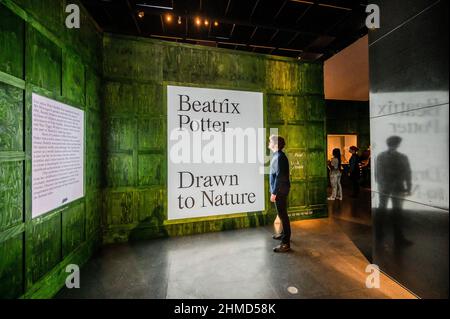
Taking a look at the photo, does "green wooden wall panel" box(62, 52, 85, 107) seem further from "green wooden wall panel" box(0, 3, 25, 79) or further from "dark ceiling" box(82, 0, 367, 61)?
"dark ceiling" box(82, 0, 367, 61)

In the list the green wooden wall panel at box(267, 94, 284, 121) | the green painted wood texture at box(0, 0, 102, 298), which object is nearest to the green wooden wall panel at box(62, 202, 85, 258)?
the green painted wood texture at box(0, 0, 102, 298)

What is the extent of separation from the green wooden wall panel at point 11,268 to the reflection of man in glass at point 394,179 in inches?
167

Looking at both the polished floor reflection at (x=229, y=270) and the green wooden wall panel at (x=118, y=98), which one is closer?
the polished floor reflection at (x=229, y=270)

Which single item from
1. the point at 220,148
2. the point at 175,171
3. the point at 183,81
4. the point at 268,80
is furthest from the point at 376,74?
the point at 175,171

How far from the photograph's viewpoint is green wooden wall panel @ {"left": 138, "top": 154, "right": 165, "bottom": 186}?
14.3ft

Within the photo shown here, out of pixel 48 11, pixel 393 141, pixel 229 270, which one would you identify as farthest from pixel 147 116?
pixel 393 141

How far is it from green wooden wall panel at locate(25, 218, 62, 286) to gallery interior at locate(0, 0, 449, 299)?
19mm

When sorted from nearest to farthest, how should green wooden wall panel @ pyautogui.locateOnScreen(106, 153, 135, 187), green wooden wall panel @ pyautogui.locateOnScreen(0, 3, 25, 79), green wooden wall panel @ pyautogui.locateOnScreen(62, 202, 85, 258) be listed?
green wooden wall panel @ pyautogui.locateOnScreen(0, 3, 25, 79) → green wooden wall panel @ pyautogui.locateOnScreen(62, 202, 85, 258) → green wooden wall panel @ pyautogui.locateOnScreen(106, 153, 135, 187)

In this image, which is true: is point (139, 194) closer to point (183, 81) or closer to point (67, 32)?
point (183, 81)

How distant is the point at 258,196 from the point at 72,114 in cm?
389

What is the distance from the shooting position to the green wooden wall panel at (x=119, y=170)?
420 cm

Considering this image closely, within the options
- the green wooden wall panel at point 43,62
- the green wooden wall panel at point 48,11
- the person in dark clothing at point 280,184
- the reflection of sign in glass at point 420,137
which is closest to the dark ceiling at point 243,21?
the green wooden wall panel at point 48,11

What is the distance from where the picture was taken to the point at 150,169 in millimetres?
4430

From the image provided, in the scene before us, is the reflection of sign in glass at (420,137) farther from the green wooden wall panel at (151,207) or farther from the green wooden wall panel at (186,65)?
the green wooden wall panel at (151,207)
